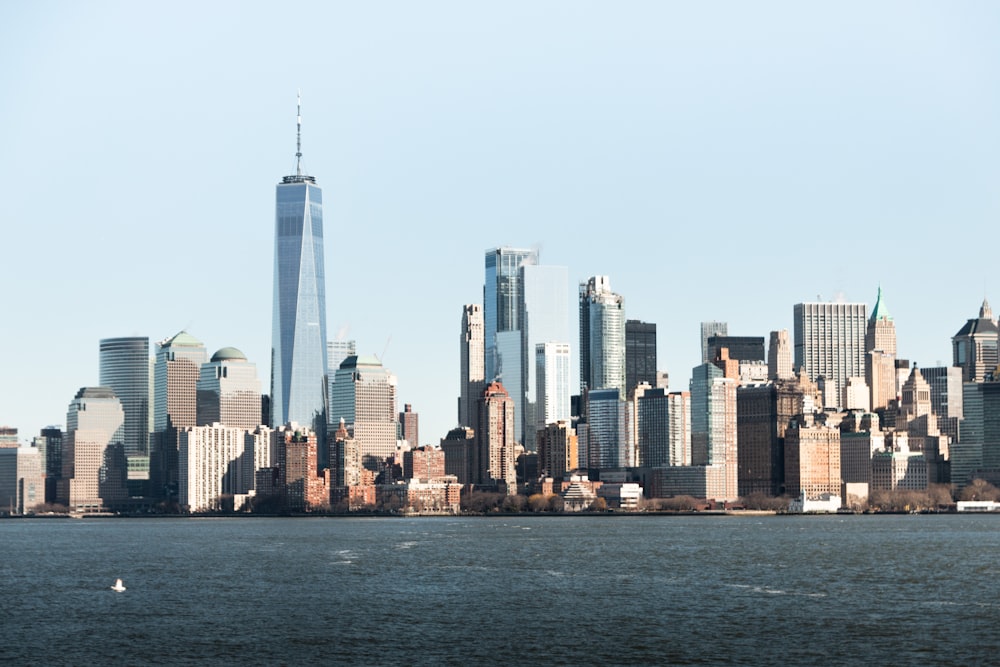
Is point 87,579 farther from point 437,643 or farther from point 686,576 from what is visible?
point 437,643

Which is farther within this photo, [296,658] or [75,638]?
[75,638]

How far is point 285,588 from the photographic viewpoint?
12781 cm

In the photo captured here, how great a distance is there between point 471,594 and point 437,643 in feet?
90.1

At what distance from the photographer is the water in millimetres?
88438

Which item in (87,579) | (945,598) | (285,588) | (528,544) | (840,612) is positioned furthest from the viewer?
(528,544)

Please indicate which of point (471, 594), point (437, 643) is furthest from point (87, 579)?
point (437, 643)

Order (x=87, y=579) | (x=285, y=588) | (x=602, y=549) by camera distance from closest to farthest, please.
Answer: (x=285, y=588) < (x=87, y=579) < (x=602, y=549)

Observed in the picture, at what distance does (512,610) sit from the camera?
108188 millimetres

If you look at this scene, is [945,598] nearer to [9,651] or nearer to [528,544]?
[9,651]

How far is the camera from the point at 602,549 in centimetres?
18325

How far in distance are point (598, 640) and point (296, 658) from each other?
54.3ft

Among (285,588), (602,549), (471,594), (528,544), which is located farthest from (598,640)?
(528,544)

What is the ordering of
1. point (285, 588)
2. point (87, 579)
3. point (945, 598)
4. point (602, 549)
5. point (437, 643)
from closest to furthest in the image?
1. point (437, 643)
2. point (945, 598)
3. point (285, 588)
4. point (87, 579)
5. point (602, 549)

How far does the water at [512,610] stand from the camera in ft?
290
